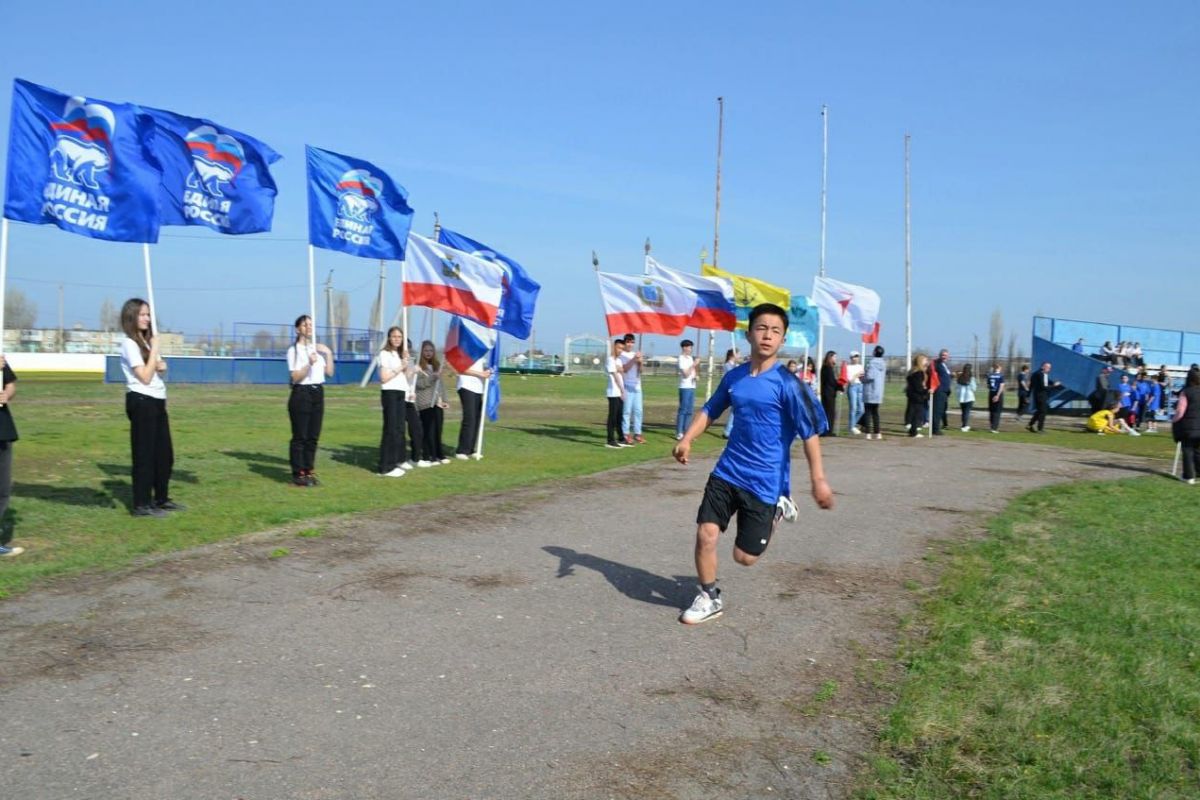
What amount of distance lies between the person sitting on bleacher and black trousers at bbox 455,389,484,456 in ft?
60.4

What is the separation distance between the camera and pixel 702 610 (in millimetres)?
6320

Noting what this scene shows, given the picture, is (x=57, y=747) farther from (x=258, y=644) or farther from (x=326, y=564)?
(x=326, y=564)

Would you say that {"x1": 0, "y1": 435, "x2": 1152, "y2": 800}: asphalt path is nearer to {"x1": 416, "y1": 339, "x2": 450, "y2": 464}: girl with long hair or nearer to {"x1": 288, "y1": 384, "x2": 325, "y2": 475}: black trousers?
{"x1": 288, "y1": 384, "x2": 325, "y2": 475}: black trousers

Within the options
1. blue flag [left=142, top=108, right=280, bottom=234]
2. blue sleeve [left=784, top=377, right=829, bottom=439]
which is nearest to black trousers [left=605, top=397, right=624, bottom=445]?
blue flag [left=142, top=108, right=280, bottom=234]

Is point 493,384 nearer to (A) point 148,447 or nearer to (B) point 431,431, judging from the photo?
(B) point 431,431

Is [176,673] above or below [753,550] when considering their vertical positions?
below

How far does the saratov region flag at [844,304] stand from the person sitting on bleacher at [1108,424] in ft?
26.1

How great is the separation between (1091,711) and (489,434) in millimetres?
15103

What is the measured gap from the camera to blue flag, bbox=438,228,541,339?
53.6ft

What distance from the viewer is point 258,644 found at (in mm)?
5562

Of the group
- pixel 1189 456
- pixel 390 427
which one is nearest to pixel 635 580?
pixel 390 427

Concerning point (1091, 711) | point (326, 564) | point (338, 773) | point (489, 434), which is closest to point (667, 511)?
point (326, 564)

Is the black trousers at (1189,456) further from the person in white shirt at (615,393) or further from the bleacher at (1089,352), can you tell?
the bleacher at (1089,352)

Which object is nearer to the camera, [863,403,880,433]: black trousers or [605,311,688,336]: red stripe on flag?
[605,311,688,336]: red stripe on flag
